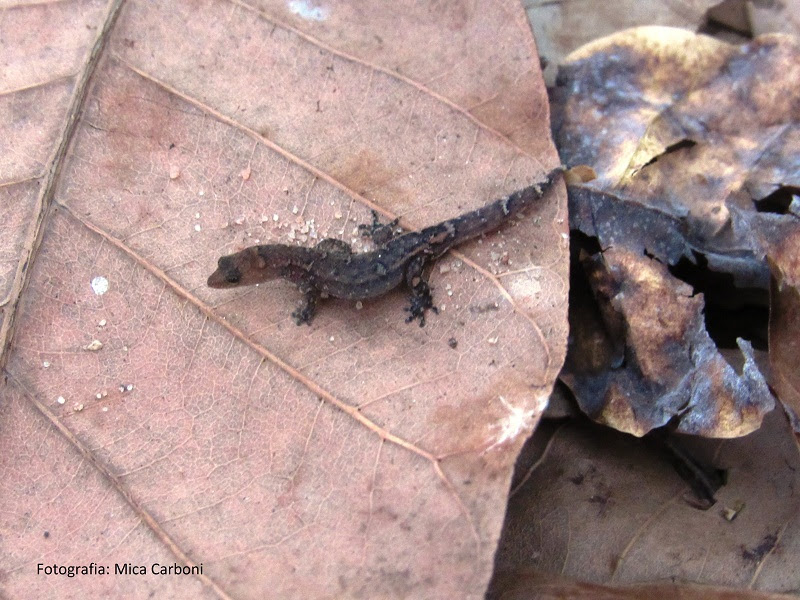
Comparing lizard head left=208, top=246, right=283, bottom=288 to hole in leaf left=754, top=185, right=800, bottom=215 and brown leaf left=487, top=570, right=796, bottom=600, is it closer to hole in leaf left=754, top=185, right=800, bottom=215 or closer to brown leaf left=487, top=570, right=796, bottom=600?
brown leaf left=487, top=570, right=796, bottom=600

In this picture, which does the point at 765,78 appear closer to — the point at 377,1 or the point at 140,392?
the point at 377,1

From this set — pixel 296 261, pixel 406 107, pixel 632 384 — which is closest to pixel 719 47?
pixel 406 107

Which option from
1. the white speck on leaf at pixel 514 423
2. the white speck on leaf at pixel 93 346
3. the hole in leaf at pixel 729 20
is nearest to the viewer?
the white speck on leaf at pixel 514 423

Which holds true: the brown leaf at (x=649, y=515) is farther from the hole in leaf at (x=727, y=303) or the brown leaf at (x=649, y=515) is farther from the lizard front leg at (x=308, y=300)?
the lizard front leg at (x=308, y=300)

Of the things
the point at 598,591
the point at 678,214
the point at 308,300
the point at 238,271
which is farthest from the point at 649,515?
the point at 238,271

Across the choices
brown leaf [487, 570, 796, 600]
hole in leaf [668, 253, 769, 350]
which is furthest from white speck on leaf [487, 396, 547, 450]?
hole in leaf [668, 253, 769, 350]

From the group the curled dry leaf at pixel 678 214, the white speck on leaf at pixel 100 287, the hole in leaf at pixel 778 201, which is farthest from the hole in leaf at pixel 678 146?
the white speck on leaf at pixel 100 287
